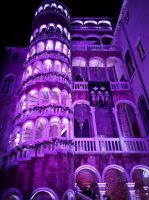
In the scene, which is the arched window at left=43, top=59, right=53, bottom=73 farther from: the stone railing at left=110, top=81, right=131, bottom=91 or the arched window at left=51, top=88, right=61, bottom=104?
the stone railing at left=110, top=81, right=131, bottom=91

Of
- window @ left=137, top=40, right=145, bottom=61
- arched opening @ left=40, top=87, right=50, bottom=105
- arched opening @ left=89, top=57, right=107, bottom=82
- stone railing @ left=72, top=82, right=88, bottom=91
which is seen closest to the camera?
arched opening @ left=40, top=87, right=50, bottom=105

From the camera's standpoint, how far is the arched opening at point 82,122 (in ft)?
64.0

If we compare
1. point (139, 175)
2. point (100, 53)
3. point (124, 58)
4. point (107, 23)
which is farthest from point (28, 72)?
point (107, 23)

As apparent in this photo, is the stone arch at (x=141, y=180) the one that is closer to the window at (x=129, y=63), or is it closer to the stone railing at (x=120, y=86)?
the stone railing at (x=120, y=86)

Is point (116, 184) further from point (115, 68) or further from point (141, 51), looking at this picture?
point (115, 68)

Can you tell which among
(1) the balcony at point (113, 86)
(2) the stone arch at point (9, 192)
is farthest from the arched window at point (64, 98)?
(2) the stone arch at point (9, 192)

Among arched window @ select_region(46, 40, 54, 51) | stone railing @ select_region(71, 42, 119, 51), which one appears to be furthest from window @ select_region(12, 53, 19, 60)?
stone railing @ select_region(71, 42, 119, 51)

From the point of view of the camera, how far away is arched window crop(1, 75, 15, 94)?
21212 mm

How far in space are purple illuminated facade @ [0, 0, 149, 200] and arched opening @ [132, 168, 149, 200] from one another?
7 centimetres

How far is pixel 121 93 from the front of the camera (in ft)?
62.6

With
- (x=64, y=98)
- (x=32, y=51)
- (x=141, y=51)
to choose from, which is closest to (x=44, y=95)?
(x=64, y=98)

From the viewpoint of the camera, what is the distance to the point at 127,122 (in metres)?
19.5

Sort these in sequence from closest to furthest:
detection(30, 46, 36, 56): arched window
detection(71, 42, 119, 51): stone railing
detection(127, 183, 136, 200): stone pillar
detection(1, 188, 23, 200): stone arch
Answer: detection(1, 188, 23, 200): stone arch → detection(127, 183, 136, 200): stone pillar → detection(30, 46, 36, 56): arched window → detection(71, 42, 119, 51): stone railing

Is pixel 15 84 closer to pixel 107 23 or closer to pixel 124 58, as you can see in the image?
pixel 124 58
